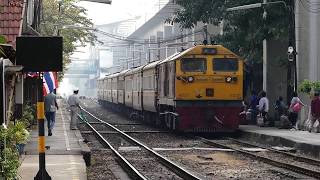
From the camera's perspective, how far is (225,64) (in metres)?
26.7

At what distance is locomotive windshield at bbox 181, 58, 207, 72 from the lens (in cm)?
2645

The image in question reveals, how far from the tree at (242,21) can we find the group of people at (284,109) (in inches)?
106

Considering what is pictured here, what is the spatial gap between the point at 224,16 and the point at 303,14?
15.8ft

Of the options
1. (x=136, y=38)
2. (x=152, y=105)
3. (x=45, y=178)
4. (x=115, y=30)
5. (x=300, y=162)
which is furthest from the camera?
(x=115, y=30)

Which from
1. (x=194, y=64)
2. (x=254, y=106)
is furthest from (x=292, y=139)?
(x=254, y=106)

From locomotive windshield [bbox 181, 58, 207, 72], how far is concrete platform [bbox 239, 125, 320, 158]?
3.02 metres

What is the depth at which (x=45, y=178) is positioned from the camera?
1275 centimetres

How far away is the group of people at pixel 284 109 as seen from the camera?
25.3 metres

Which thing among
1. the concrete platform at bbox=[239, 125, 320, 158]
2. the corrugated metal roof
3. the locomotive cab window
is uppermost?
the corrugated metal roof

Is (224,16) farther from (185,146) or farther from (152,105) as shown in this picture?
(185,146)

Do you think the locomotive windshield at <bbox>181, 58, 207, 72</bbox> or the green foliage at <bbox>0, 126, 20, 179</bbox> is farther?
the locomotive windshield at <bbox>181, 58, 207, 72</bbox>

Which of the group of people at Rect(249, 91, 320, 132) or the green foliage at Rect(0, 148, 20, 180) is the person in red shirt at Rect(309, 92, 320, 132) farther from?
the green foliage at Rect(0, 148, 20, 180)

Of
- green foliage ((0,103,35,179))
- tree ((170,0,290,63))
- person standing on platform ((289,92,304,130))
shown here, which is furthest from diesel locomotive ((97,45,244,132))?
green foliage ((0,103,35,179))

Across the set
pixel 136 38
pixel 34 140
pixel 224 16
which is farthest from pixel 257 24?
pixel 136 38
